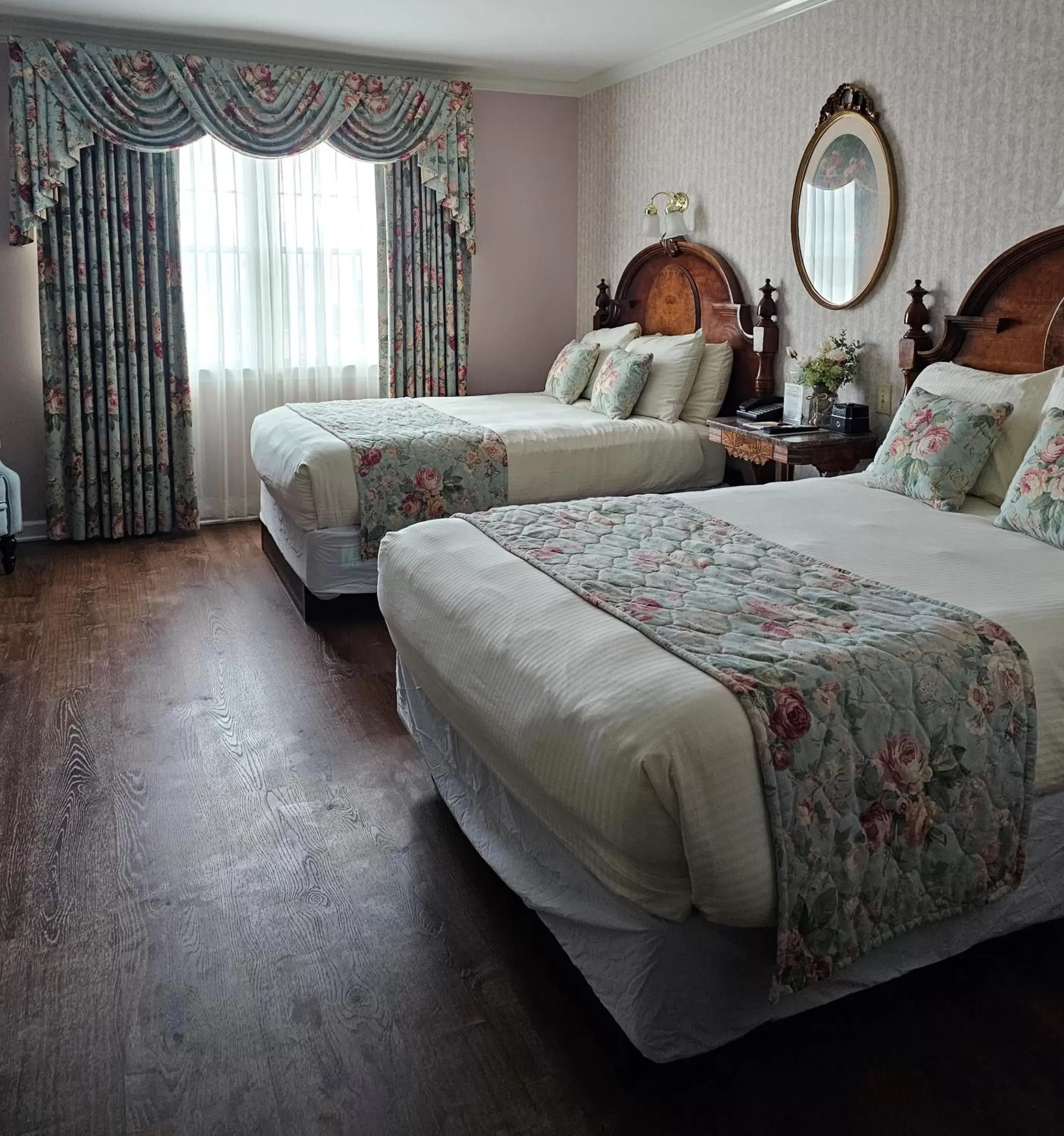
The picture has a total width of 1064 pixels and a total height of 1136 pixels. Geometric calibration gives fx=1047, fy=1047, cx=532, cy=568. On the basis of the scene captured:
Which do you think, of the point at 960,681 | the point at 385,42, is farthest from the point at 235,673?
the point at 385,42

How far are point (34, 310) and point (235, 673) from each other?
2.68m

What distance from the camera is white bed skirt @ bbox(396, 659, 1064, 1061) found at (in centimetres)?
179

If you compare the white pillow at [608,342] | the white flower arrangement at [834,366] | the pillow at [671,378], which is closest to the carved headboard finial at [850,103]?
the white flower arrangement at [834,366]

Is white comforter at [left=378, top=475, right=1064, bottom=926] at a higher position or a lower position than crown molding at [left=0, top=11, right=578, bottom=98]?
lower

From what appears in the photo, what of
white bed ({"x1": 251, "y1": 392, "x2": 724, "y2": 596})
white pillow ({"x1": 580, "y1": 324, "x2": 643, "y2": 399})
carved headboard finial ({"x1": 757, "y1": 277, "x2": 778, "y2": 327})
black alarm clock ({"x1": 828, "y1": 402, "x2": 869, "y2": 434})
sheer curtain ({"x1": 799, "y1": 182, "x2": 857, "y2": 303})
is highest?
sheer curtain ({"x1": 799, "y1": 182, "x2": 857, "y2": 303})

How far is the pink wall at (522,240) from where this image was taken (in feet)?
19.9

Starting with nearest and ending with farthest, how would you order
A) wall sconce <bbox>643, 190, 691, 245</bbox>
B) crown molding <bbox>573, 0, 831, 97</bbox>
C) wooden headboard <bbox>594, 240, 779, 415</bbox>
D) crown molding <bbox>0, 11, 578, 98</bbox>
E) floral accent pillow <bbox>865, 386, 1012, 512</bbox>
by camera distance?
floral accent pillow <bbox>865, 386, 1012, 512</bbox>, crown molding <bbox>573, 0, 831, 97</bbox>, wooden headboard <bbox>594, 240, 779, 415</bbox>, crown molding <bbox>0, 11, 578, 98</bbox>, wall sconce <bbox>643, 190, 691, 245</bbox>

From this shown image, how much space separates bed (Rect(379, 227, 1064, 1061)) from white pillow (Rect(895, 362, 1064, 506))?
0.29 m

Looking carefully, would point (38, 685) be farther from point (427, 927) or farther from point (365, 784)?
point (427, 927)

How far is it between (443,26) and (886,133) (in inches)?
84.0

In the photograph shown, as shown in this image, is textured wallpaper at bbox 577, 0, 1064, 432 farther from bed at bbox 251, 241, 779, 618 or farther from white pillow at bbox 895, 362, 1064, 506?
white pillow at bbox 895, 362, 1064, 506

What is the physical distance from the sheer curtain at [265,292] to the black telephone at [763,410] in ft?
7.72

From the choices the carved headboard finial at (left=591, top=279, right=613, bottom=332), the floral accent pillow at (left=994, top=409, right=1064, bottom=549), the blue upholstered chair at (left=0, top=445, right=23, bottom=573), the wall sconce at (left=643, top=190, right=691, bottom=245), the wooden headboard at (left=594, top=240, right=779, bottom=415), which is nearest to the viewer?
the floral accent pillow at (left=994, top=409, right=1064, bottom=549)

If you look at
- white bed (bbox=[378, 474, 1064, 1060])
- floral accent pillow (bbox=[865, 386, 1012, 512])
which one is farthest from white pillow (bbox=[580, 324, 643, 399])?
white bed (bbox=[378, 474, 1064, 1060])
